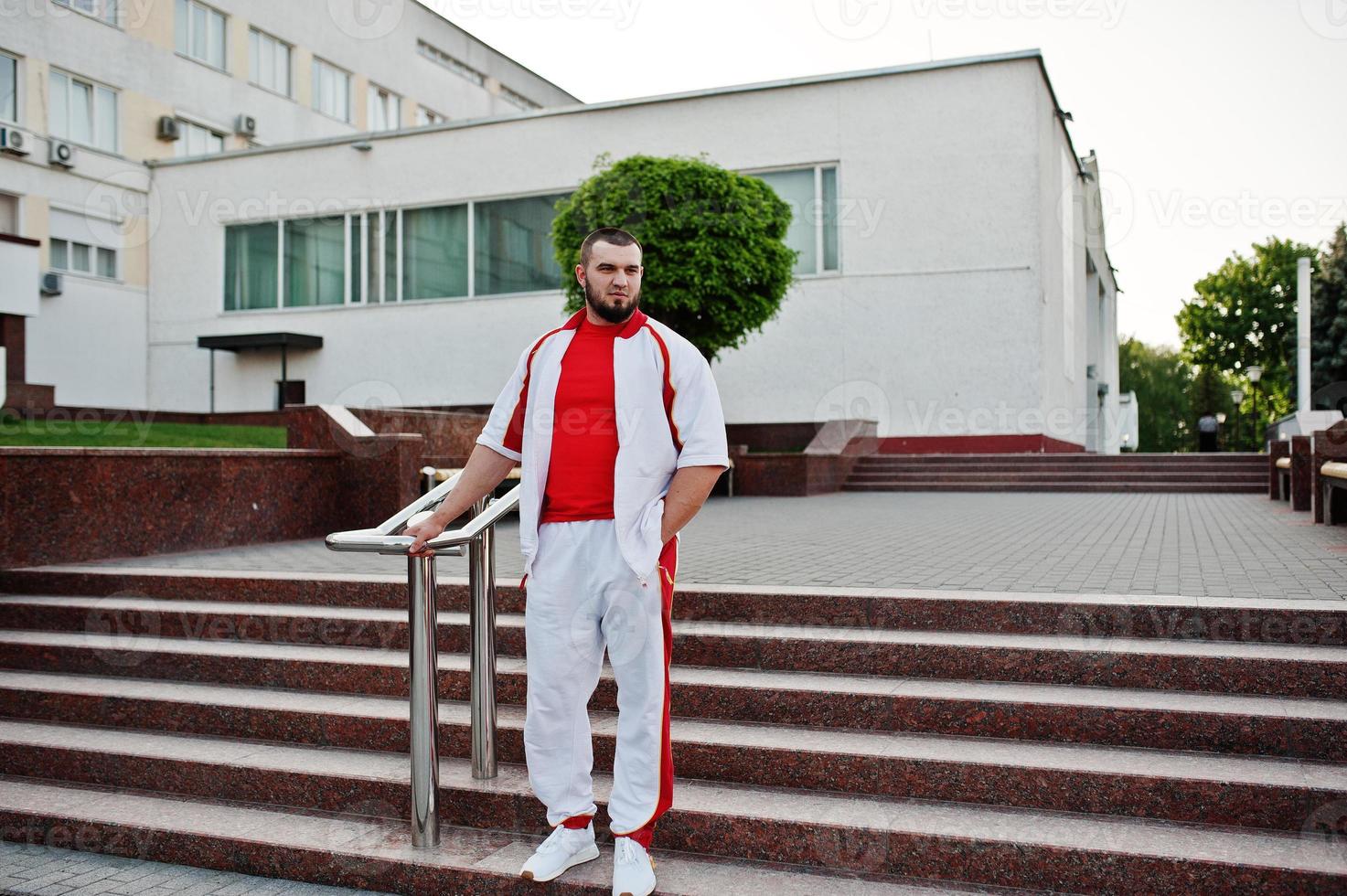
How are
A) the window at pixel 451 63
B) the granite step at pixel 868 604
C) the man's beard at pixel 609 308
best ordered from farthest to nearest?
the window at pixel 451 63, the granite step at pixel 868 604, the man's beard at pixel 609 308

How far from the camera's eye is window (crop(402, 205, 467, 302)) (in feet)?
76.3

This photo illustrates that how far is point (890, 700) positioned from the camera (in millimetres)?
4625

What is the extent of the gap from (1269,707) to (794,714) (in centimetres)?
185

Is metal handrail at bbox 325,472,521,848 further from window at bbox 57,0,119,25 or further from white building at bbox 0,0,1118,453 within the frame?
window at bbox 57,0,119,25

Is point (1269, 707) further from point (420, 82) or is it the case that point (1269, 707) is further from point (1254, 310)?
point (1254, 310)

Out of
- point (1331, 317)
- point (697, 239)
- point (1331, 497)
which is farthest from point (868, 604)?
point (1331, 317)

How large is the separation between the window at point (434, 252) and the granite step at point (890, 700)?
18.0m

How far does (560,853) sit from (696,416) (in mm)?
1593

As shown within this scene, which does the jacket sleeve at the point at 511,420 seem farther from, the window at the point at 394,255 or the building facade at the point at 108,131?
the window at the point at 394,255

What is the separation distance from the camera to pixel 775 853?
13.2ft

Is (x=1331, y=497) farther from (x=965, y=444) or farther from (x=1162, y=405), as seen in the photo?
(x=1162, y=405)

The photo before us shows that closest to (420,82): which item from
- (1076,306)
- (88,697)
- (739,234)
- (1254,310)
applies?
(1076,306)

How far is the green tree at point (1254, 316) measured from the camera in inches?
2195

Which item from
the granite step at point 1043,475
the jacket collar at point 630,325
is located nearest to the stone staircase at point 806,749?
the jacket collar at point 630,325
